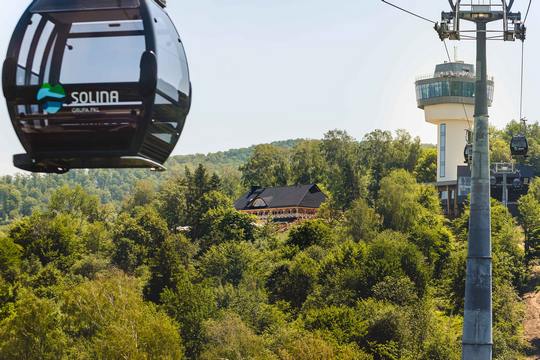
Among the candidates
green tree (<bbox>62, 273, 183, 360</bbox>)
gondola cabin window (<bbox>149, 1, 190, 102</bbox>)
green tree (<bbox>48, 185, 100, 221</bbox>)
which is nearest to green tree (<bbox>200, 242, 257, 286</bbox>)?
green tree (<bbox>62, 273, 183, 360</bbox>)

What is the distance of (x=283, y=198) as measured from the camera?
141750 millimetres

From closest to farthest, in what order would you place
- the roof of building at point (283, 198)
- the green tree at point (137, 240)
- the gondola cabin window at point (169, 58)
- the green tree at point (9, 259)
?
the gondola cabin window at point (169, 58), the green tree at point (9, 259), the green tree at point (137, 240), the roof of building at point (283, 198)

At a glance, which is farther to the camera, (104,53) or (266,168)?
(266,168)

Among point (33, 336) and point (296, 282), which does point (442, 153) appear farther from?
point (33, 336)

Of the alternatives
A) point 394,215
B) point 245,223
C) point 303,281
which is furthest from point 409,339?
point 245,223

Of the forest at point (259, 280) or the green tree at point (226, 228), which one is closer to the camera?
the forest at point (259, 280)

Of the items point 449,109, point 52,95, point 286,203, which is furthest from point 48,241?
point 52,95

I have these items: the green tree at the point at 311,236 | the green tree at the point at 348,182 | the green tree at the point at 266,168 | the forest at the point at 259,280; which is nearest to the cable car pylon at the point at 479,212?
the forest at the point at 259,280

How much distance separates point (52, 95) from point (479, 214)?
20258 mm

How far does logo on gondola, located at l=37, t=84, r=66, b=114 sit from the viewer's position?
1602 cm

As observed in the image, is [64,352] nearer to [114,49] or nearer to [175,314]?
[175,314]

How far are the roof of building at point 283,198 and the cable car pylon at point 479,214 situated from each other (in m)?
103

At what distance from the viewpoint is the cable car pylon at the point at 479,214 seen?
3397 centimetres

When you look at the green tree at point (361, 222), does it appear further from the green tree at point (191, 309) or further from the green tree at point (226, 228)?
the green tree at point (191, 309)
